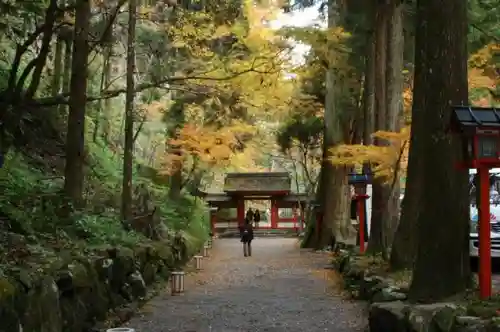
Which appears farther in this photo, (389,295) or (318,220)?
(318,220)

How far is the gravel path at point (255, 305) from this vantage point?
8680mm

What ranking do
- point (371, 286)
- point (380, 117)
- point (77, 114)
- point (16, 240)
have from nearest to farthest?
point (16, 240)
point (371, 286)
point (77, 114)
point (380, 117)

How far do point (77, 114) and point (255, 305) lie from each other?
4759 millimetres

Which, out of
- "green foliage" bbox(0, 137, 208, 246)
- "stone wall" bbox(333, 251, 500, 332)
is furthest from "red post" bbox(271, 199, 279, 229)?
"stone wall" bbox(333, 251, 500, 332)

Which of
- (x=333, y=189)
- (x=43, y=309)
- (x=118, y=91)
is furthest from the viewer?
(x=333, y=189)

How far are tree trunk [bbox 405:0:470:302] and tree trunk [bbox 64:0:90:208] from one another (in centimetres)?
617

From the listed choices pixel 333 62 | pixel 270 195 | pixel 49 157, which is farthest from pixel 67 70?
pixel 270 195

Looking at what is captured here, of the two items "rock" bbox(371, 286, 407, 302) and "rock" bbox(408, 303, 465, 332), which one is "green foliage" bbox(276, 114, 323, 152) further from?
"rock" bbox(408, 303, 465, 332)

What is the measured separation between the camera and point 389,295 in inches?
305

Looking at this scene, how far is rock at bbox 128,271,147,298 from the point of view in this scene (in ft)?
33.8

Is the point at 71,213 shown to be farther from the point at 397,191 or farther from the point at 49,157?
the point at 397,191

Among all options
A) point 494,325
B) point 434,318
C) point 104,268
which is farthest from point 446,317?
point 104,268

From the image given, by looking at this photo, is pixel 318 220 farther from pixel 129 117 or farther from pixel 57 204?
pixel 57 204

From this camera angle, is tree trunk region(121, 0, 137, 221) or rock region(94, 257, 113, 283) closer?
rock region(94, 257, 113, 283)
